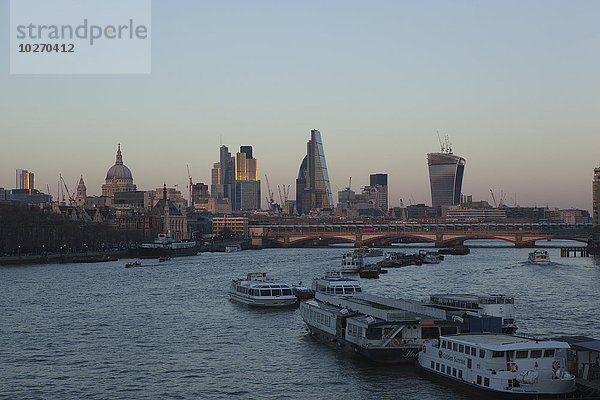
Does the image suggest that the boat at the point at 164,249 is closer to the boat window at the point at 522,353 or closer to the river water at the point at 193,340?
the river water at the point at 193,340

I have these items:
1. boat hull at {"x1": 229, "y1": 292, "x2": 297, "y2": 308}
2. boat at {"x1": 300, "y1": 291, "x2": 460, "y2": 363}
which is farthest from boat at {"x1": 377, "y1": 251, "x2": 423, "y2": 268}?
boat at {"x1": 300, "y1": 291, "x2": 460, "y2": 363}

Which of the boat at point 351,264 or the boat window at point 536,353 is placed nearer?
the boat window at point 536,353

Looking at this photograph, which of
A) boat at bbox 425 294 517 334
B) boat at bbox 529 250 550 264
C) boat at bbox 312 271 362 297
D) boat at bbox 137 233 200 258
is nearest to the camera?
boat at bbox 425 294 517 334

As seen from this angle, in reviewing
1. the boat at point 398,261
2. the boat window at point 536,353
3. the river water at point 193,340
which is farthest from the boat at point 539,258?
the boat window at point 536,353

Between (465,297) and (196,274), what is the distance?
61.0 meters

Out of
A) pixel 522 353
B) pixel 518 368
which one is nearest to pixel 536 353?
pixel 522 353

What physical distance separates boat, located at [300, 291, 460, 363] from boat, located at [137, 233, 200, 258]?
11346 centimetres

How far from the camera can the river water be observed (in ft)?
124

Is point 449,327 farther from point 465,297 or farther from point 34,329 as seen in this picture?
point 34,329

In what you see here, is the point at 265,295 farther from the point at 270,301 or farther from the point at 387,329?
the point at 387,329

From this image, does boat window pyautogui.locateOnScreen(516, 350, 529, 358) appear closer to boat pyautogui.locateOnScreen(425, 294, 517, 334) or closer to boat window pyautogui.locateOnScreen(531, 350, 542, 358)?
boat window pyautogui.locateOnScreen(531, 350, 542, 358)

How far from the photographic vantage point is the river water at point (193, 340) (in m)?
37.9

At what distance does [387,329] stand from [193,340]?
14.3 m

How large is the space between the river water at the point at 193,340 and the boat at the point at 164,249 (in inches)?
2424
